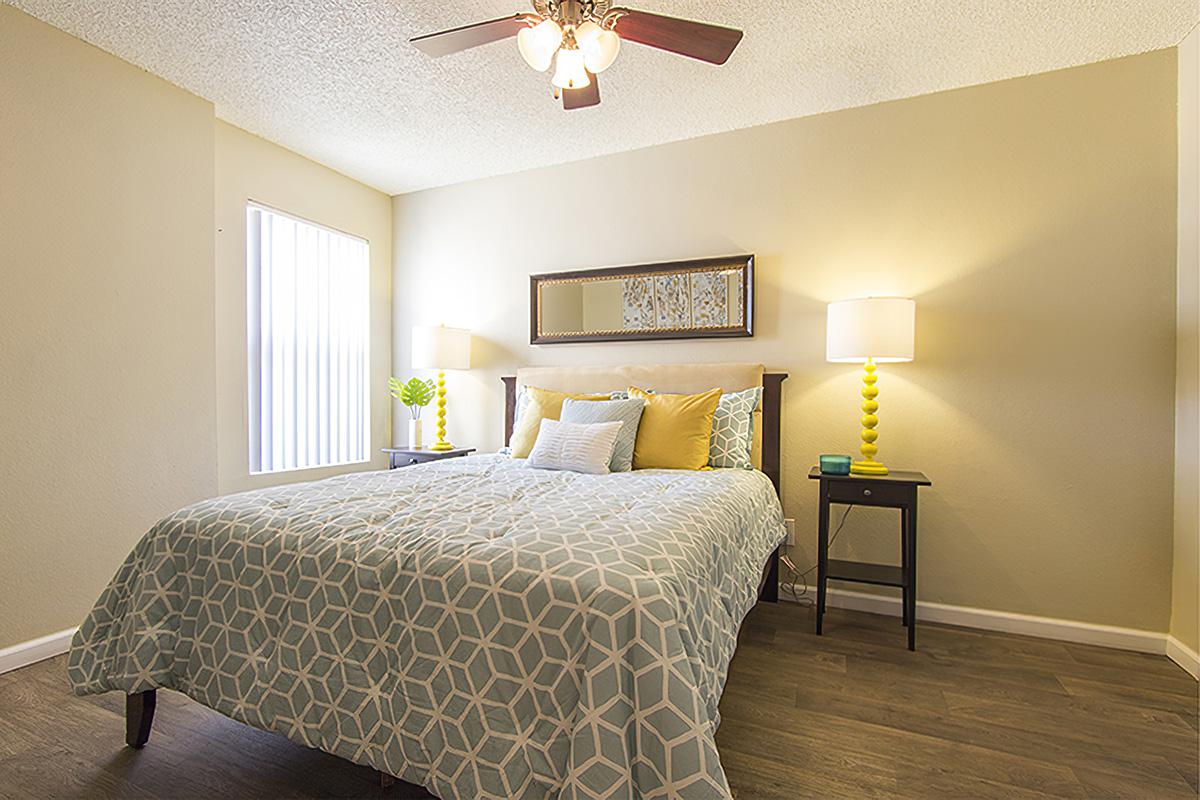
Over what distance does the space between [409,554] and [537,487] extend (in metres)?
0.83

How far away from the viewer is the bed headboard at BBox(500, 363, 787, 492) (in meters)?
3.12

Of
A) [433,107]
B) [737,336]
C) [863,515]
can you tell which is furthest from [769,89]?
[863,515]

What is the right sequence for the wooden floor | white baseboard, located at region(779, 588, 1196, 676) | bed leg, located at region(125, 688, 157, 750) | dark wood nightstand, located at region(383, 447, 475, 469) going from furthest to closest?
dark wood nightstand, located at region(383, 447, 475, 469) → white baseboard, located at region(779, 588, 1196, 676) → bed leg, located at region(125, 688, 157, 750) → the wooden floor

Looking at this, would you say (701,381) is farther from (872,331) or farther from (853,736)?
(853,736)

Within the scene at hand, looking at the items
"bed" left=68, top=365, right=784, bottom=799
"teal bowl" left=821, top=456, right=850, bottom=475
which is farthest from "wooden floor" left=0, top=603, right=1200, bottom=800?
"teal bowl" left=821, top=456, right=850, bottom=475

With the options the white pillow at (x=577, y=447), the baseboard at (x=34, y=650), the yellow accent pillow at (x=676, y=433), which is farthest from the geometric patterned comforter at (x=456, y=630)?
the baseboard at (x=34, y=650)

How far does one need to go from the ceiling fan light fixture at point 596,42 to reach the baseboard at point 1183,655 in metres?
3.19

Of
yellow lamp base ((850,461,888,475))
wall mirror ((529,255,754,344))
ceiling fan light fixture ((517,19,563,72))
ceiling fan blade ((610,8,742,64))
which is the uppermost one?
ceiling fan blade ((610,8,742,64))

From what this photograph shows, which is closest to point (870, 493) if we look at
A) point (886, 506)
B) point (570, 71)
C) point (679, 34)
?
point (886, 506)

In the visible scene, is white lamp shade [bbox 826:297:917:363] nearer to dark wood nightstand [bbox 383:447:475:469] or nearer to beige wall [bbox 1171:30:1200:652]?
beige wall [bbox 1171:30:1200:652]

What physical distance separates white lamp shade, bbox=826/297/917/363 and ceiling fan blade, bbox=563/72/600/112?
4.86ft

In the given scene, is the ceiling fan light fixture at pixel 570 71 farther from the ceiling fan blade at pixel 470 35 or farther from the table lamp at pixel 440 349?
the table lamp at pixel 440 349

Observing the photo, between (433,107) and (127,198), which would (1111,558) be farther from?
(127,198)

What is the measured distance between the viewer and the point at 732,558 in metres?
1.81
